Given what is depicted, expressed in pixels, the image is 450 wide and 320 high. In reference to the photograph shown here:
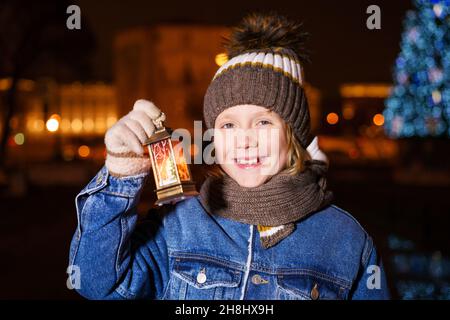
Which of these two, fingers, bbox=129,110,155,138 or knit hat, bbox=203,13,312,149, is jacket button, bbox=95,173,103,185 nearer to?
fingers, bbox=129,110,155,138

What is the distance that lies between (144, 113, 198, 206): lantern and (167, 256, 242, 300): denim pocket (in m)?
Answer: 0.33

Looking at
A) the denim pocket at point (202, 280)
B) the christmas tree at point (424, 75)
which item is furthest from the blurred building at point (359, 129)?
the denim pocket at point (202, 280)

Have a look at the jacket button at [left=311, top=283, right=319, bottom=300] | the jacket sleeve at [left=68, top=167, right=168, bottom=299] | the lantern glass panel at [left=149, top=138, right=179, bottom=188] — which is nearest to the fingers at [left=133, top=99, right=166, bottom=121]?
the lantern glass panel at [left=149, top=138, right=179, bottom=188]

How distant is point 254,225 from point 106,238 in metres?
0.68

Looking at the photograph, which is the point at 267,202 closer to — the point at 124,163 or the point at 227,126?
the point at 227,126

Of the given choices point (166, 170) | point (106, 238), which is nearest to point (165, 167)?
point (166, 170)

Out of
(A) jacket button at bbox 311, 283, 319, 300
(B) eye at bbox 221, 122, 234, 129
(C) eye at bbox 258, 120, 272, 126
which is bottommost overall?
(A) jacket button at bbox 311, 283, 319, 300

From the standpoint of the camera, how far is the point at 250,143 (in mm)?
2789

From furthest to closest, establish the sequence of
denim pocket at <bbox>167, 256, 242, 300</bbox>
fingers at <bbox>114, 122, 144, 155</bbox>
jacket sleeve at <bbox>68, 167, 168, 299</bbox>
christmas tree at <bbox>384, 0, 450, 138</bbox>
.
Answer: christmas tree at <bbox>384, 0, 450, 138</bbox> → denim pocket at <bbox>167, 256, 242, 300</bbox> → jacket sleeve at <bbox>68, 167, 168, 299</bbox> → fingers at <bbox>114, 122, 144, 155</bbox>

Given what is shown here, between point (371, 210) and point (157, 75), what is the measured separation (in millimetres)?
73851

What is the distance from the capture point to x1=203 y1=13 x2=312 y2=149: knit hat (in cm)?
286

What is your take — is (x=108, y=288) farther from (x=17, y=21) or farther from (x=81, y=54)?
(x=81, y=54)

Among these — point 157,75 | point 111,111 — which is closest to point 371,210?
point 157,75

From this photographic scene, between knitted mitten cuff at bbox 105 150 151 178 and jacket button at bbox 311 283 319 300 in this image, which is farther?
jacket button at bbox 311 283 319 300
